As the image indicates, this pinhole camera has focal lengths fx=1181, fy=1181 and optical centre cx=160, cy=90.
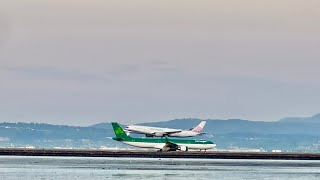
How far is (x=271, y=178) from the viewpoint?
119m

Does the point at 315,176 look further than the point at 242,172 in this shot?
No

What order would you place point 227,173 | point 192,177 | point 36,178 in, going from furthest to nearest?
point 227,173 → point 192,177 → point 36,178

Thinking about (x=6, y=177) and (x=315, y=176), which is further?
(x=315, y=176)

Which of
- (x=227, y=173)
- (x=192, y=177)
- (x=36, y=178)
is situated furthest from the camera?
(x=227, y=173)

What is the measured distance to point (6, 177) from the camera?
360 ft

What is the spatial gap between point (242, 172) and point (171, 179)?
20643 mm

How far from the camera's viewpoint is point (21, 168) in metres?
132

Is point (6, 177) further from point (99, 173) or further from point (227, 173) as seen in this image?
point (227, 173)

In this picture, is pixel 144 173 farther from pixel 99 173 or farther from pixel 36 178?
pixel 36 178

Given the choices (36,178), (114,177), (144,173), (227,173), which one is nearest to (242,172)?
(227,173)

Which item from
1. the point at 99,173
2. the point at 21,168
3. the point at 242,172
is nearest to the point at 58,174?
the point at 99,173

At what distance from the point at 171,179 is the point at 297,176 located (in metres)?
17.4

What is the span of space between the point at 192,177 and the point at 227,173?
1284 centimetres

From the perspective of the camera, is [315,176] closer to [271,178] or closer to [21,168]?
[271,178]
